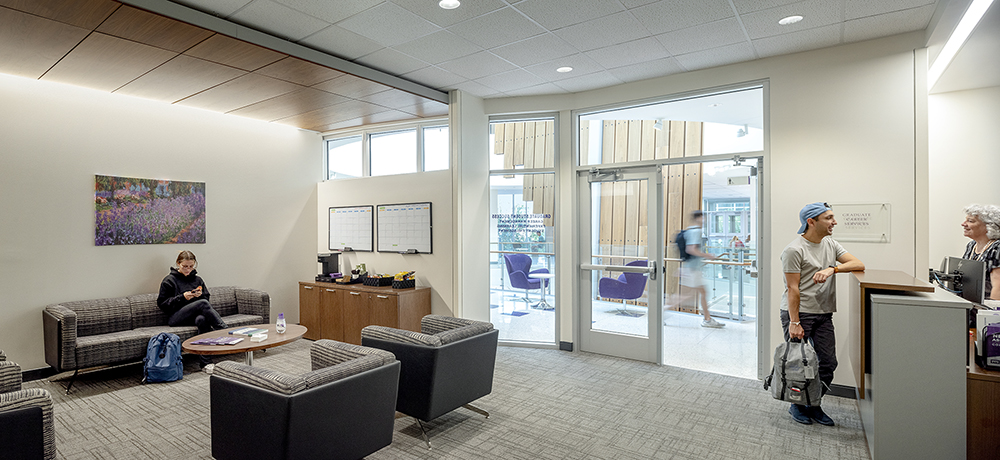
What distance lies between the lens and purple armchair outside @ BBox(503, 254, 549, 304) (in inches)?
233

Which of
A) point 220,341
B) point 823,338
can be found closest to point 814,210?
point 823,338

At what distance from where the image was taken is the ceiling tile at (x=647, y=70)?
4.64m

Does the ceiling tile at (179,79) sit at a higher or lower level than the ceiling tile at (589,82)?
lower

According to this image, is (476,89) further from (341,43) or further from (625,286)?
(625,286)

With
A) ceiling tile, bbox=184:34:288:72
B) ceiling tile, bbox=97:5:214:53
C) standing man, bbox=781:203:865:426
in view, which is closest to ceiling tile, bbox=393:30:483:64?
ceiling tile, bbox=184:34:288:72

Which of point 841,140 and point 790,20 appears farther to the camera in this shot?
point 841,140

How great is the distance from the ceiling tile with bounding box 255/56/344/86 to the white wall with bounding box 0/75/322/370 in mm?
2041

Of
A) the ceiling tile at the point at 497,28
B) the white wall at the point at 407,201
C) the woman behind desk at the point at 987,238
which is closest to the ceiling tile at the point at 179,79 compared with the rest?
the ceiling tile at the point at 497,28

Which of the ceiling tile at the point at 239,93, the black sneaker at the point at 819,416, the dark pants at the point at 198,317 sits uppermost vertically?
the ceiling tile at the point at 239,93

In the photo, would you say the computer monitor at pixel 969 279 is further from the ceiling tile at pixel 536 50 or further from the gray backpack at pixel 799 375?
the ceiling tile at pixel 536 50

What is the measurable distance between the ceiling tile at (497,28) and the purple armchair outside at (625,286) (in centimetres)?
272

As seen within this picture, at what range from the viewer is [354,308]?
19.2ft

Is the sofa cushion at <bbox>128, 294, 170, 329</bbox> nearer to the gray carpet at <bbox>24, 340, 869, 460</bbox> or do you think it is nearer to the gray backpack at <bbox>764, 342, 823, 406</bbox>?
the gray carpet at <bbox>24, 340, 869, 460</bbox>

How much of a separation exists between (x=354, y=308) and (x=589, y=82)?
3.77 metres
